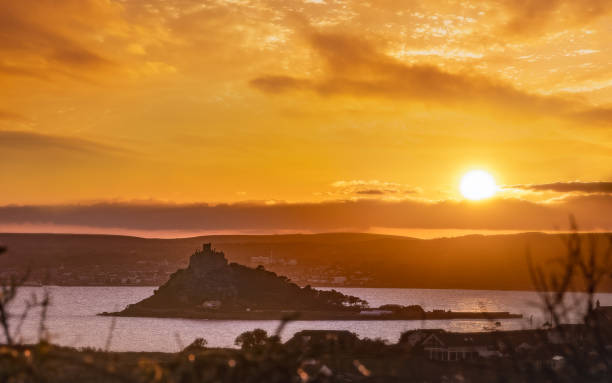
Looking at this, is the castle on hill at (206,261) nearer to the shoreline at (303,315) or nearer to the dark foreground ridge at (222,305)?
the dark foreground ridge at (222,305)

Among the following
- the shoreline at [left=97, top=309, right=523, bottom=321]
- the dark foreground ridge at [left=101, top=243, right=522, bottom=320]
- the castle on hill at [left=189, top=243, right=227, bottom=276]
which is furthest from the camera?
the castle on hill at [left=189, top=243, right=227, bottom=276]

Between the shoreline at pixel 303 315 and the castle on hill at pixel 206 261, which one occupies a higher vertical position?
the castle on hill at pixel 206 261

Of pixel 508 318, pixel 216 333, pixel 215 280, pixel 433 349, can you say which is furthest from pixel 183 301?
pixel 433 349

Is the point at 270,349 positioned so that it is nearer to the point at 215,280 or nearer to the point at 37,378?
the point at 37,378

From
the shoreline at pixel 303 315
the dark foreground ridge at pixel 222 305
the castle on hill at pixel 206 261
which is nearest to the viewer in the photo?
the shoreline at pixel 303 315

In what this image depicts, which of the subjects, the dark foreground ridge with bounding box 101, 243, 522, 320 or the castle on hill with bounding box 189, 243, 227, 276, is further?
the castle on hill with bounding box 189, 243, 227, 276

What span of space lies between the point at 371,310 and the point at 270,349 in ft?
608

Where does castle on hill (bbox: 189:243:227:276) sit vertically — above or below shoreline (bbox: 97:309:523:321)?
above

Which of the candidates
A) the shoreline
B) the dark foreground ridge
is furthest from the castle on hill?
the shoreline

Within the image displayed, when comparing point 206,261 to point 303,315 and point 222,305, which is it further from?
point 303,315

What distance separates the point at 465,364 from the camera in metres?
50.0

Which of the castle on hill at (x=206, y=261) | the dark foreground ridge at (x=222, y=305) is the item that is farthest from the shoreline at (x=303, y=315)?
the castle on hill at (x=206, y=261)

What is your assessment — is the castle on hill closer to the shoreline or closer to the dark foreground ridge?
the dark foreground ridge

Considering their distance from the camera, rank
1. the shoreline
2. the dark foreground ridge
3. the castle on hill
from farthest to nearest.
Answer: the castle on hill, the dark foreground ridge, the shoreline
